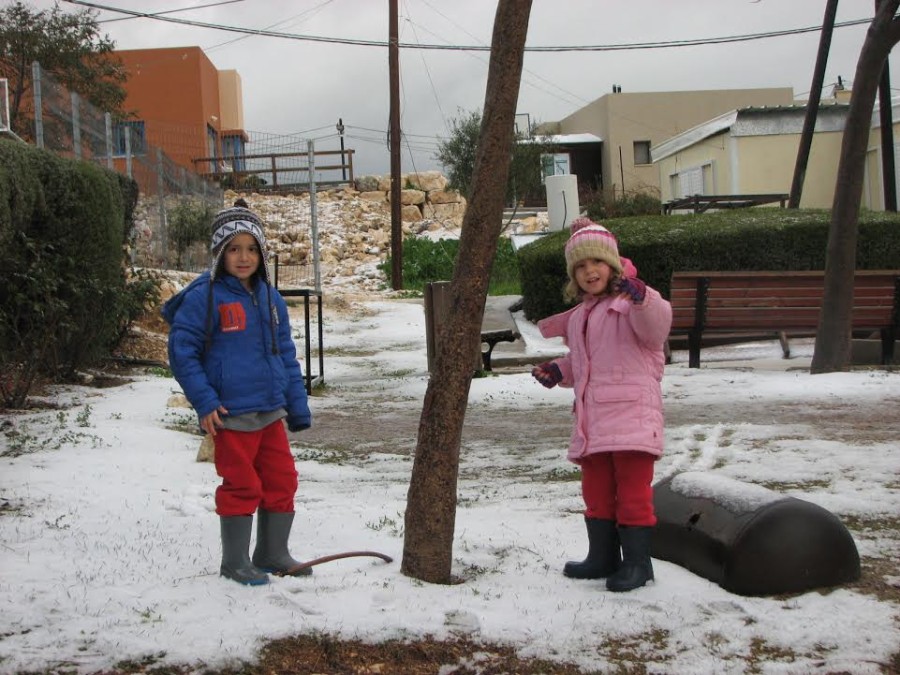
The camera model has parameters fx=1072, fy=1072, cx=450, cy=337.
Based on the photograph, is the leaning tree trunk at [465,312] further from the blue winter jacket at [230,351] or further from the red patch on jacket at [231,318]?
the red patch on jacket at [231,318]

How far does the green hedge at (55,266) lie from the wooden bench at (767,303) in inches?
222

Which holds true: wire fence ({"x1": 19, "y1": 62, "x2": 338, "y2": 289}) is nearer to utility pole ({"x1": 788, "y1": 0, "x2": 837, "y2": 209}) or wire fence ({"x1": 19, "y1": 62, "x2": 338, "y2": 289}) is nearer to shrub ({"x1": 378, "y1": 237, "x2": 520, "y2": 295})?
shrub ({"x1": 378, "y1": 237, "x2": 520, "y2": 295})

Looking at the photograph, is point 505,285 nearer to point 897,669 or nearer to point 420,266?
point 420,266

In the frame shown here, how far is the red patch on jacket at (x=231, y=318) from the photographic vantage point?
13.0 feet

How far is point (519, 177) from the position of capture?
124 feet

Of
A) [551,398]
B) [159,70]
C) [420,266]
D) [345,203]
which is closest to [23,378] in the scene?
[551,398]

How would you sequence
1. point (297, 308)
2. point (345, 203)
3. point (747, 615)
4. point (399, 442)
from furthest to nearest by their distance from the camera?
point (345, 203) < point (297, 308) < point (399, 442) < point (747, 615)

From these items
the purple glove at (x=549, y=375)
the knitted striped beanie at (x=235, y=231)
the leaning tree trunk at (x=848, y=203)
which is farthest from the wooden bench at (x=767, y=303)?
the knitted striped beanie at (x=235, y=231)

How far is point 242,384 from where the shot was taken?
3918 mm

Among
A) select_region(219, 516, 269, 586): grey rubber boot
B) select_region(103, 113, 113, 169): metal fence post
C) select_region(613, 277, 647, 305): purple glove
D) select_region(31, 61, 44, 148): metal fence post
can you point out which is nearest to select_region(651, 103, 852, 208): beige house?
select_region(103, 113, 113, 169): metal fence post

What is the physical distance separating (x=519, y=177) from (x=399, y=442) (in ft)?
101

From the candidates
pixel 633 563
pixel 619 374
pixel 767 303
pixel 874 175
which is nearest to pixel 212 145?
pixel 874 175

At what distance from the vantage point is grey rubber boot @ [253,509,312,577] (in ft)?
13.4

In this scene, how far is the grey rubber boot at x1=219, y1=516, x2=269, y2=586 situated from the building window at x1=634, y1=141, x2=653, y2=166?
155 feet
